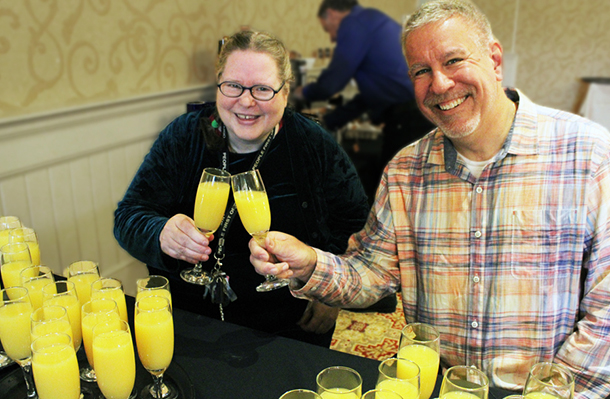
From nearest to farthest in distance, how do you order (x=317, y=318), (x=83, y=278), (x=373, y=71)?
1. (x=83, y=278)
2. (x=317, y=318)
3. (x=373, y=71)

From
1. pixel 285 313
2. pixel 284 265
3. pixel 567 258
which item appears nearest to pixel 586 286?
pixel 567 258

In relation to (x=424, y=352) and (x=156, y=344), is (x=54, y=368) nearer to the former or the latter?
(x=156, y=344)

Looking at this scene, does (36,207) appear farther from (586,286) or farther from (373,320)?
(586,286)

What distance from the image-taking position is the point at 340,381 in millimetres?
912

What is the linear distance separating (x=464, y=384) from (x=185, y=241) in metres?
0.84

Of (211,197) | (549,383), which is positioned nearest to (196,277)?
(211,197)

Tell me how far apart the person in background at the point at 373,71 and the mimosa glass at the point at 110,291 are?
259cm

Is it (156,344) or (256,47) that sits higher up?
(256,47)

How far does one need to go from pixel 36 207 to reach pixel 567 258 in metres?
2.17

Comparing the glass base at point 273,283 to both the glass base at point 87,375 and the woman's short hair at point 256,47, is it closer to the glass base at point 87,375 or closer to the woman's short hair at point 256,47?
the glass base at point 87,375

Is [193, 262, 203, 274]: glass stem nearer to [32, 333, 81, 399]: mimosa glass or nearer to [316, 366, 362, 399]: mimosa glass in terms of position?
[32, 333, 81, 399]: mimosa glass

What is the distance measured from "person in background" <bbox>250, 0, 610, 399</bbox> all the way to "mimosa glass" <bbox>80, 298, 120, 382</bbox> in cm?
38

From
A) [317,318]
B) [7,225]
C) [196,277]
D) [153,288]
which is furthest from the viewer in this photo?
[317,318]

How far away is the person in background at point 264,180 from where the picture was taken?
63.3 inches
